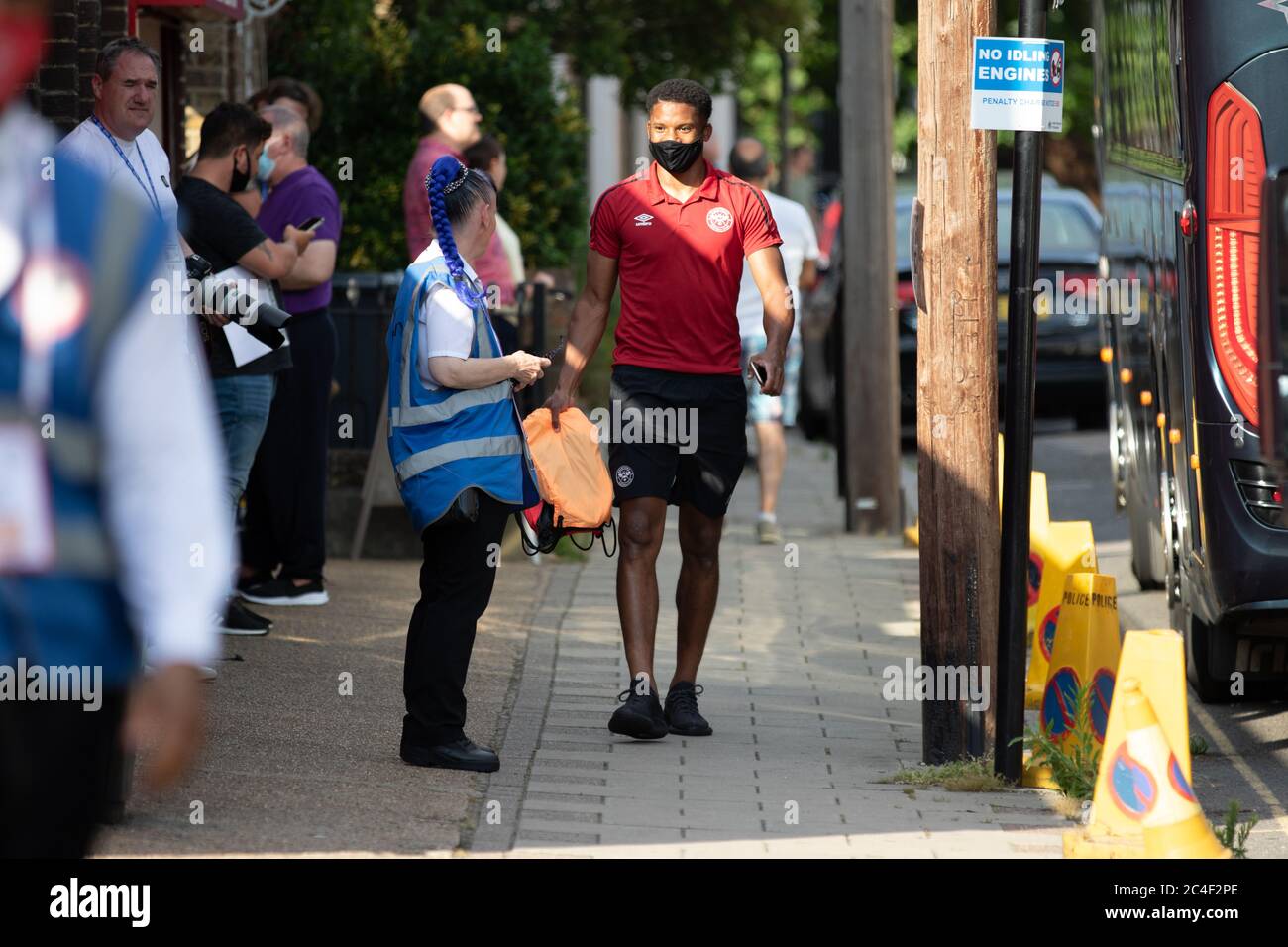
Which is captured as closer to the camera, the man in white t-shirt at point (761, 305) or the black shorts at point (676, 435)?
the black shorts at point (676, 435)

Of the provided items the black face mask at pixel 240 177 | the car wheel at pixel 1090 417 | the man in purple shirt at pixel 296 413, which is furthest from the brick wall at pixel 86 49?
the car wheel at pixel 1090 417

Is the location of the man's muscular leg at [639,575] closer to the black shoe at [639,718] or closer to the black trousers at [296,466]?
the black shoe at [639,718]

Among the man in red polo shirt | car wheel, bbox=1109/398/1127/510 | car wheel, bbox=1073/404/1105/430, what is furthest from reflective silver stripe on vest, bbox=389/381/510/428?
car wheel, bbox=1073/404/1105/430

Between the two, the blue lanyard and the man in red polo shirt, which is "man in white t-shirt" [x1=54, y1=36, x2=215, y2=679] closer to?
the blue lanyard

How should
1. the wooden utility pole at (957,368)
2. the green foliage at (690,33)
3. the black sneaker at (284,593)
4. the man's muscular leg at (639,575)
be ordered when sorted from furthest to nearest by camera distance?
the green foliage at (690,33) < the black sneaker at (284,593) < the man's muscular leg at (639,575) < the wooden utility pole at (957,368)

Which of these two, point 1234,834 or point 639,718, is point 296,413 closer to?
point 639,718

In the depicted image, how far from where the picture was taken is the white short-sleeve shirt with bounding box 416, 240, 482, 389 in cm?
589

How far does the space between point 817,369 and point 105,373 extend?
15361 mm

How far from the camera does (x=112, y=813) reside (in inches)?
202

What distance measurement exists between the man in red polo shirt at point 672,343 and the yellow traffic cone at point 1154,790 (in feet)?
6.33

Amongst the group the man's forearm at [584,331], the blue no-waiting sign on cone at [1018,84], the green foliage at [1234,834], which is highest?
the blue no-waiting sign on cone at [1018,84]

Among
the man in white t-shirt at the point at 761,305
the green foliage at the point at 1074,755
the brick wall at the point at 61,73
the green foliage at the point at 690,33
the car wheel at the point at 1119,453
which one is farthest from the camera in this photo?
the green foliage at the point at 690,33

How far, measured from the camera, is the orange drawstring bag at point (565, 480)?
6309mm

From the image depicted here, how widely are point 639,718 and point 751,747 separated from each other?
0.39m
